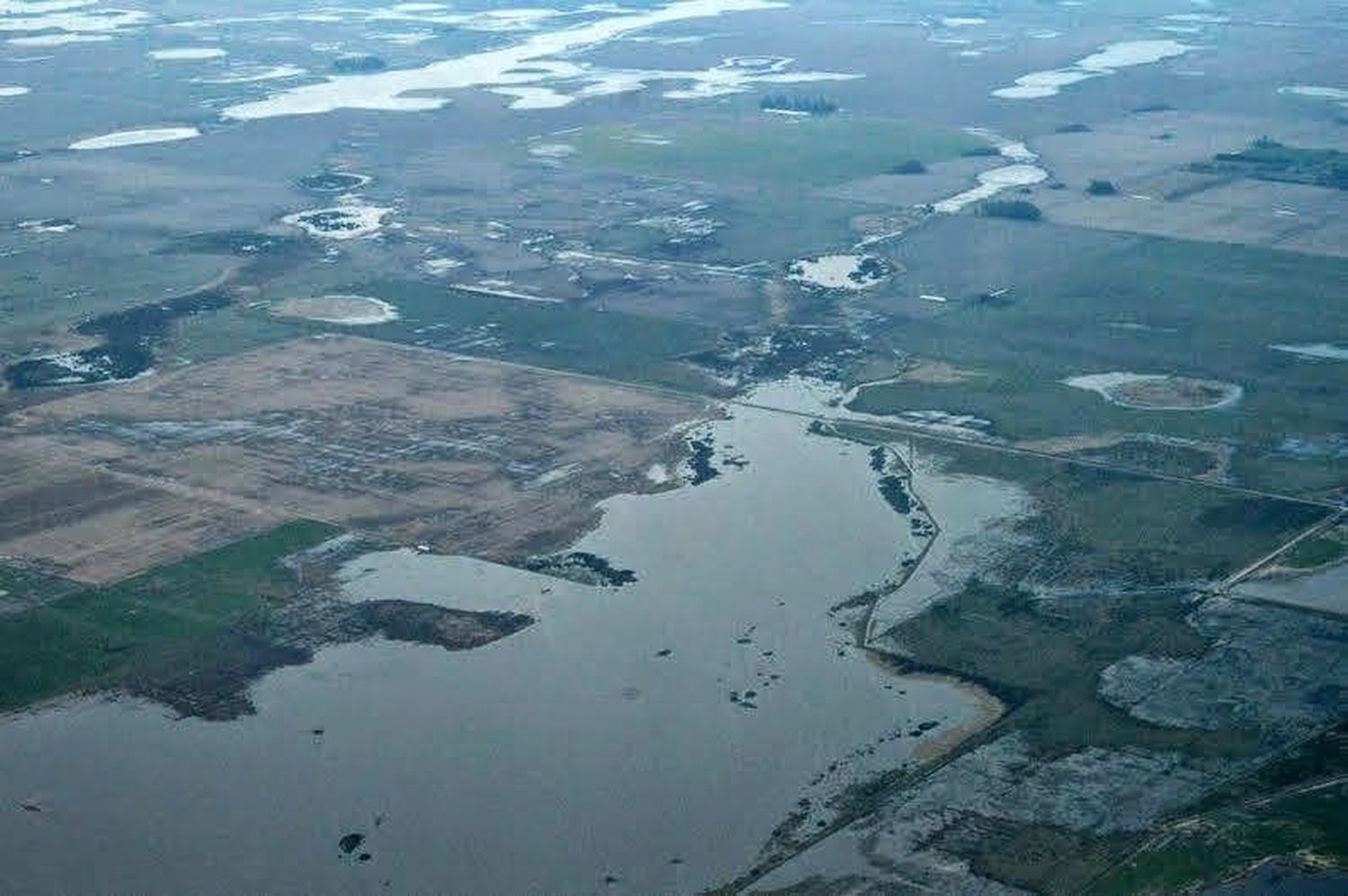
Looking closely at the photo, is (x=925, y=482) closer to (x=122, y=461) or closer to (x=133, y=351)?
(x=122, y=461)

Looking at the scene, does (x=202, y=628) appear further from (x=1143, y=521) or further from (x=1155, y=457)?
(x=1155, y=457)

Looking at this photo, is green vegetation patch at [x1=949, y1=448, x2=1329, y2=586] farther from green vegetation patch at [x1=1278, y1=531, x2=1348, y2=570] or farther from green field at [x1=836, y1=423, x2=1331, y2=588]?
green vegetation patch at [x1=1278, y1=531, x2=1348, y2=570]

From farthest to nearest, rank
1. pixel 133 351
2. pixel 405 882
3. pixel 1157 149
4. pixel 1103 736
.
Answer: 1. pixel 1157 149
2. pixel 133 351
3. pixel 1103 736
4. pixel 405 882

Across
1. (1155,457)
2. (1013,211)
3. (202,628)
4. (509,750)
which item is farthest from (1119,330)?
(202,628)

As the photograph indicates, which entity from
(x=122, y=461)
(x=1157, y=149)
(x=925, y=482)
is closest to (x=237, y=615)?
(x=122, y=461)

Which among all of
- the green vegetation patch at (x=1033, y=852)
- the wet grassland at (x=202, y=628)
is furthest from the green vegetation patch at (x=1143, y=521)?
the wet grassland at (x=202, y=628)

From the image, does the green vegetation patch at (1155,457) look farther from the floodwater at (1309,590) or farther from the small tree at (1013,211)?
the small tree at (1013,211)
